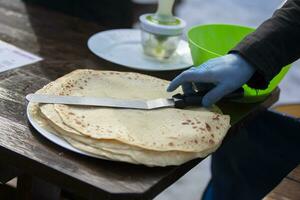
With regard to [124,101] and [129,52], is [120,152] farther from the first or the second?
[129,52]

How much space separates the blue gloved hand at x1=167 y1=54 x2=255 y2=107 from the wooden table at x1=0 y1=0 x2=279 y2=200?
3.7 inches

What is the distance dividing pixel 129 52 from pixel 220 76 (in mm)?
452

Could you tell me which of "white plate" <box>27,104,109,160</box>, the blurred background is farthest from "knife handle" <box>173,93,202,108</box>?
the blurred background

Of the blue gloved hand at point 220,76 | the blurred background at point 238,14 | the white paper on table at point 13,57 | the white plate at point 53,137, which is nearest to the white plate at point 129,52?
the white paper on table at point 13,57

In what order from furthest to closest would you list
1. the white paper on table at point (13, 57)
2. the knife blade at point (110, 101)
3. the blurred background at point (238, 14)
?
the blurred background at point (238, 14), the white paper on table at point (13, 57), the knife blade at point (110, 101)

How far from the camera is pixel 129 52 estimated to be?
1.42 meters

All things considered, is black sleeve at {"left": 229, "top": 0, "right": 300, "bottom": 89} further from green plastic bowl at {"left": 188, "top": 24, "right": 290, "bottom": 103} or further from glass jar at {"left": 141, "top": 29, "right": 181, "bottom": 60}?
glass jar at {"left": 141, "top": 29, "right": 181, "bottom": 60}

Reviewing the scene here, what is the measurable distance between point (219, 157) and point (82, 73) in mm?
708

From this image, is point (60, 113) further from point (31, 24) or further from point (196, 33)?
point (31, 24)

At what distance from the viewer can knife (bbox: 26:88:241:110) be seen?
0.97 metres

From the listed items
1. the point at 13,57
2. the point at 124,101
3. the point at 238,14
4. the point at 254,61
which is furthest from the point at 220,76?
the point at 238,14

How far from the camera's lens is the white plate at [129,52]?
1337mm

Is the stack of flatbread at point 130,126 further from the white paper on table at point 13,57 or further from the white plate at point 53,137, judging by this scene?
the white paper on table at point 13,57

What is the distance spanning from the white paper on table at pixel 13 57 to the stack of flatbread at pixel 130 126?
0.18 meters
